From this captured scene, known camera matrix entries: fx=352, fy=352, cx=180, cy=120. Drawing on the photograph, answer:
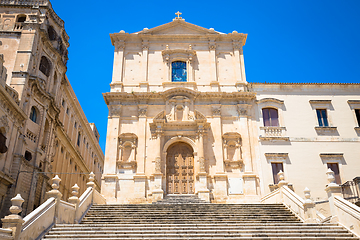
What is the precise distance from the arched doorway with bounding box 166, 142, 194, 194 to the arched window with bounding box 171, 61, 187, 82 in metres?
5.13

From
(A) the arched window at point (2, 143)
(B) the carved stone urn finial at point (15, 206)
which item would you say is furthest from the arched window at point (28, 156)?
(B) the carved stone urn finial at point (15, 206)

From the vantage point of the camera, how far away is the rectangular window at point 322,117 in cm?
2453

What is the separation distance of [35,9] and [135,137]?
12886 millimetres

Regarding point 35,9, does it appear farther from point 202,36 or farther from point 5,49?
point 202,36

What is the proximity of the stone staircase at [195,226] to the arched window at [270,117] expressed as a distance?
8784mm

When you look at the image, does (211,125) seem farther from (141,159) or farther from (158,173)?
(141,159)

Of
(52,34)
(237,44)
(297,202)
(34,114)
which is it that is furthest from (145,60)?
(297,202)

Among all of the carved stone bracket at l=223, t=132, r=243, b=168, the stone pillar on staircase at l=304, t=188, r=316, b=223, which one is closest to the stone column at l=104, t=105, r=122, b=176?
the carved stone bracket at l=223, t=132, r=243, b=168

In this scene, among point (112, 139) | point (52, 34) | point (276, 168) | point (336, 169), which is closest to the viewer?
point (336, 169)

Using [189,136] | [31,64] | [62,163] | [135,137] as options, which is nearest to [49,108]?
[31,64]

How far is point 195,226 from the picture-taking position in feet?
42.6

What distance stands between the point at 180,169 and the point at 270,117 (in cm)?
731

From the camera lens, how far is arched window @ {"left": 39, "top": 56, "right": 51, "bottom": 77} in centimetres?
2699

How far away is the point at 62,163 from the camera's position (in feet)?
102
